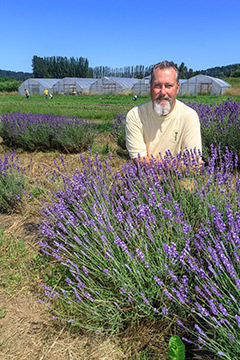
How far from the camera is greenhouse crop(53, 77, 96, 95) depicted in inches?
1422

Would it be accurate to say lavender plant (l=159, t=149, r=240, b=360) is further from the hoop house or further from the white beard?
the hoop house

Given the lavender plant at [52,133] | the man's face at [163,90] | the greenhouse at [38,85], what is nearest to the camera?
the man's face at [163,90]

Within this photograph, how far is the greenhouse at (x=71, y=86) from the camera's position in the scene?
36125mm

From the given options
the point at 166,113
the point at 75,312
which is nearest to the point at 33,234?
the point at 75,312

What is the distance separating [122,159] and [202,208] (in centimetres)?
331

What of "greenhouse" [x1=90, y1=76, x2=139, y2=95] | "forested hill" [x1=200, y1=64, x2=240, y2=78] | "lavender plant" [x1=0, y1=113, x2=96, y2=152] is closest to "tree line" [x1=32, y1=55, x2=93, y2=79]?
"forested hill" [x1=200, y1=64, x2=240, y2=78]

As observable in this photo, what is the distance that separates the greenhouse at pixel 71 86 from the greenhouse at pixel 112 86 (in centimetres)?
213

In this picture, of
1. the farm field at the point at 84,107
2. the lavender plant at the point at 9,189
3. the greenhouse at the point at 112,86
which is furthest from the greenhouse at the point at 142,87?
the lavender plant at the point at 9,189

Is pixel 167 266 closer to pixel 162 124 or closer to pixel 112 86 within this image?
pixel 162 124

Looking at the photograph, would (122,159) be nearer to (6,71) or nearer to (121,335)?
(121,335)

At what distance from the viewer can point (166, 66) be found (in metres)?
2.28

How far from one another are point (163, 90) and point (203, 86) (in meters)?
30.2

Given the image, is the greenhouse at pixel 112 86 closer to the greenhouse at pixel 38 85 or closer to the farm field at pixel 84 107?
the greenhouse at pixel 38 85

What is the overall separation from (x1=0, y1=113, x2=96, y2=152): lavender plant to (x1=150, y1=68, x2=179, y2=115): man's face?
9.58ft
